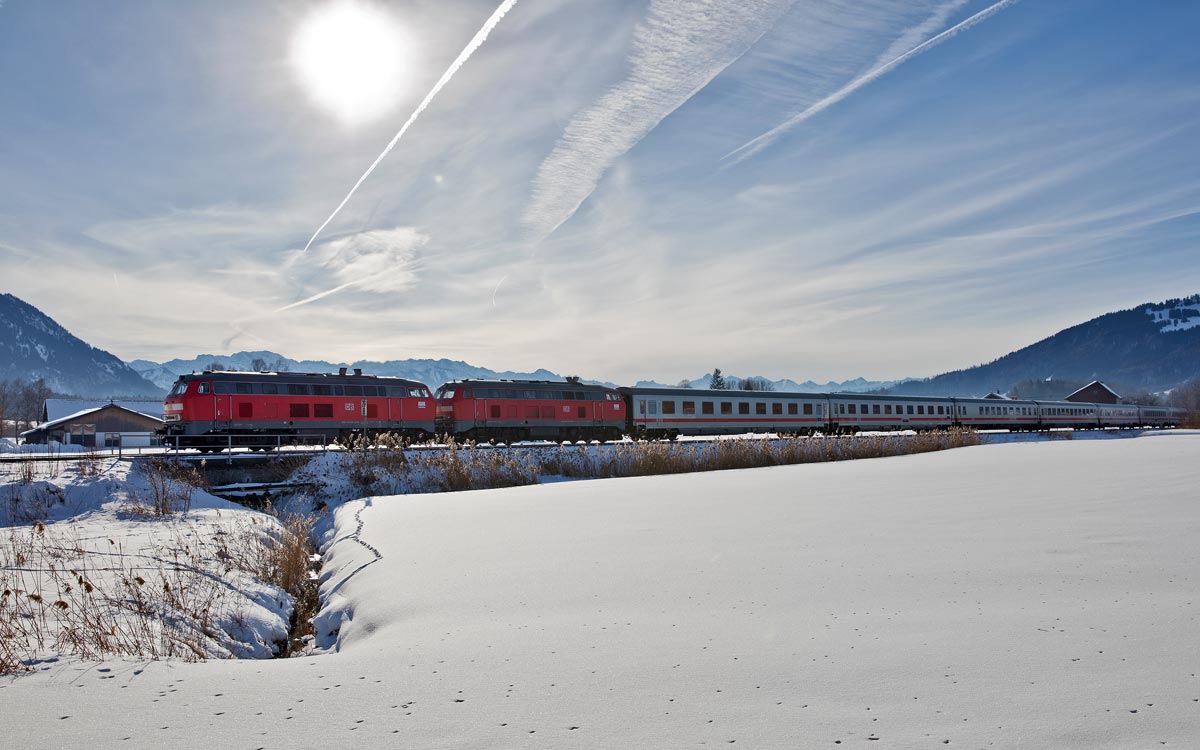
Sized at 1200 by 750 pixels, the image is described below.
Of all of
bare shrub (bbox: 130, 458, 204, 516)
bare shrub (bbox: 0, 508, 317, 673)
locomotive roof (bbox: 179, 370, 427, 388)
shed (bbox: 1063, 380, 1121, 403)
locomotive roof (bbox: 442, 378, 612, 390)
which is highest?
locomotive roof (bbox: 179, 370, 427, 388)

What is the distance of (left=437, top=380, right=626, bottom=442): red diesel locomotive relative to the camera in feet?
100

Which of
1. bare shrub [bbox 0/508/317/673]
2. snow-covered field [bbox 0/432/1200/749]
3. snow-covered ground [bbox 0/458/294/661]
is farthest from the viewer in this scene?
snow-covered ground [bbox 0/458/294/661]

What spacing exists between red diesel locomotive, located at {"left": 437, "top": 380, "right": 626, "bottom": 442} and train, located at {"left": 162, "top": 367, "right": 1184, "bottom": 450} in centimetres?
5

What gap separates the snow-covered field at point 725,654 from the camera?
114 inches

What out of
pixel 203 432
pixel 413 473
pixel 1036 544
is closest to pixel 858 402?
pixel 413 473

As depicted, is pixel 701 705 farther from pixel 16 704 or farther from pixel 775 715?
pixel 16 704

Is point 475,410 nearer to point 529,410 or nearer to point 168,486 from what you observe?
point 529,410

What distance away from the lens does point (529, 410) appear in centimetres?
3209

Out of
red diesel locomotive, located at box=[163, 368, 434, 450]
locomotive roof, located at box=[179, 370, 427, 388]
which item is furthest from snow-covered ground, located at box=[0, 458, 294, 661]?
locomotive roof, located at box=[179, 370, 427, 388]

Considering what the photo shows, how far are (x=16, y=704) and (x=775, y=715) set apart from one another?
12.1 feet

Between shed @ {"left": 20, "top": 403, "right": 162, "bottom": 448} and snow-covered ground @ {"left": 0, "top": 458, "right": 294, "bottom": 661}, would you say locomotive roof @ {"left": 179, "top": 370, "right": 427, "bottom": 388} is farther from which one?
shed @ {"left": 20, "top": 403, "right": 162, "bottom": 448}

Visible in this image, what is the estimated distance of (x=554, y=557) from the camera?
Answer: 7.09 metres

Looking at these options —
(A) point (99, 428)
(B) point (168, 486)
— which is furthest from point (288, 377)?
(A) point (99, 428)

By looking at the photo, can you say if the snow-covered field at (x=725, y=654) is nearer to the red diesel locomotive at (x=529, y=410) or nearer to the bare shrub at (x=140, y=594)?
the bare shrub at (x=140, y=594)
